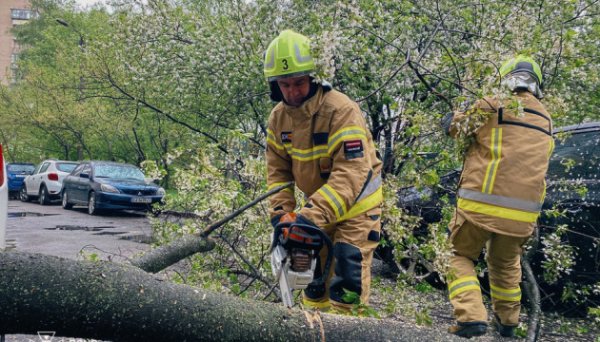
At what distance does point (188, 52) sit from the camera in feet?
23.1

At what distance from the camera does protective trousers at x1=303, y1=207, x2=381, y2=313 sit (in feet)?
9.43

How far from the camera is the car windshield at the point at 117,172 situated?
14195mm

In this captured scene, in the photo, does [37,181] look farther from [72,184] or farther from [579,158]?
[579,158]

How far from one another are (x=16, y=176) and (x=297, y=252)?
2145cm

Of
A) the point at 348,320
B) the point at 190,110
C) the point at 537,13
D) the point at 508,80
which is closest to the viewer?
the point at 348,320

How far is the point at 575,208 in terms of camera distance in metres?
4.24

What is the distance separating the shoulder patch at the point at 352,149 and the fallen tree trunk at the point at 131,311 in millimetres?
1242

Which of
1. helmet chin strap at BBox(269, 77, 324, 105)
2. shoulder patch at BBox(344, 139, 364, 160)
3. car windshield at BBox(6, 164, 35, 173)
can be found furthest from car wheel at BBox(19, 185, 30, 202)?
shoulder patch at BBox(344, 139, 364, 160)

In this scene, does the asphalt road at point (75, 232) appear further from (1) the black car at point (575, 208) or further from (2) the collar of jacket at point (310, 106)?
(1) the black car at point (575, 208)

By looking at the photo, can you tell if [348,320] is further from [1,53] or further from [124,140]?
[1,53]

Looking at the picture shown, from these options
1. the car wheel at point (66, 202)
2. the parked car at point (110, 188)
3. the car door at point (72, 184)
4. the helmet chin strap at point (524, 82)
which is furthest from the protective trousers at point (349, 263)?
the car wheel at point (66, 202)

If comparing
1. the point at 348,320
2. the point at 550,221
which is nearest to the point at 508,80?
the point at 550,221

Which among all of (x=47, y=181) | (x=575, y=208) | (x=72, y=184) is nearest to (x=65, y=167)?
(x=47, y=181)

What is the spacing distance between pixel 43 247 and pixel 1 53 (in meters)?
66.8
